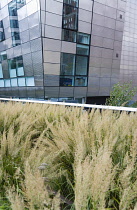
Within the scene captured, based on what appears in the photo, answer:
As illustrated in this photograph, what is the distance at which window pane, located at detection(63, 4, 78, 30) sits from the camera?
11930 millimetres

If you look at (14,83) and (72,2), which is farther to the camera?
(14,83)

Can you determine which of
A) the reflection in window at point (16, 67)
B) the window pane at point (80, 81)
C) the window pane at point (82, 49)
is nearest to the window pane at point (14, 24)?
the reflection in window at point (16, 67)

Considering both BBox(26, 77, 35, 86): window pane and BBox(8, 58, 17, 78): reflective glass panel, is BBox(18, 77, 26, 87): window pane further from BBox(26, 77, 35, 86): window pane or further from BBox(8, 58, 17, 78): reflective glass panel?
BBox(8, 58, 17, 78): reflective glass panel

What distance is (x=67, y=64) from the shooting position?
12859 millimetres

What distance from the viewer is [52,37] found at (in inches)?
460

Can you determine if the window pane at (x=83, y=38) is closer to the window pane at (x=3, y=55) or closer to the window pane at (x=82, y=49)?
the window pane at (x=82, y=49)

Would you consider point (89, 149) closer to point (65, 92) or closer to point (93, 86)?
point (65, 92)

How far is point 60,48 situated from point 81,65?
2.51 meters

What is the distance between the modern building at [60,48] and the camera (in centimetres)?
1159

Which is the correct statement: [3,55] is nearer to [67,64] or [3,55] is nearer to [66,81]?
[67,64]

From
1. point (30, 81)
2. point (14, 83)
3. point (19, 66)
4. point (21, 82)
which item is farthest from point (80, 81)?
point (14, 83)

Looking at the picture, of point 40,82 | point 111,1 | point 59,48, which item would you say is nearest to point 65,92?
point 40,82

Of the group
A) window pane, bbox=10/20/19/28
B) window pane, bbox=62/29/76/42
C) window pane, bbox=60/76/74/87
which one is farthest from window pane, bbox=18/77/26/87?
window pane, bbox=62/29/76/42

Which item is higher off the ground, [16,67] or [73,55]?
[73,55]
